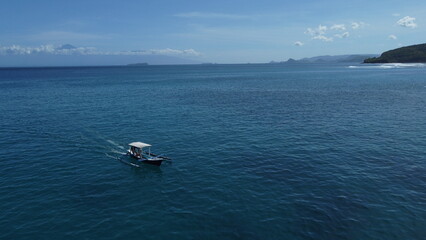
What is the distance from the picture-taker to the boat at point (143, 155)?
1720 inches

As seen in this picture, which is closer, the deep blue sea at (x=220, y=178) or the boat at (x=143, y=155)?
the deep blue sea at (x=220, y=178)

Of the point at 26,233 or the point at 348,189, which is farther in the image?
the point at 348,189

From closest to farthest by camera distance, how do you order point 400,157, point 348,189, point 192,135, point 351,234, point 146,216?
point 351,234 → point 146,216 → point 348,189 → point 400,157 → point 192,135

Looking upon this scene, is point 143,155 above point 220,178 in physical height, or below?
above

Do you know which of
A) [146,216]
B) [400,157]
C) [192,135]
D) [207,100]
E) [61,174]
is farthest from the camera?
[207,100]

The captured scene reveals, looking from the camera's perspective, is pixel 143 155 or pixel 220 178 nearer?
pixel 220 178

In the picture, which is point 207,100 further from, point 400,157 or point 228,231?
point 228,231

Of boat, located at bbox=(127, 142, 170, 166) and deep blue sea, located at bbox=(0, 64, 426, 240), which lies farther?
boat, located at bbox=(127, 142, 170, 166)

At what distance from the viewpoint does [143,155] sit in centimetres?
4766

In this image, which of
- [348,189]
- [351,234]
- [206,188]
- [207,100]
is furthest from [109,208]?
[207,100]

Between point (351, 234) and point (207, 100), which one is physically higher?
point (207, 100)

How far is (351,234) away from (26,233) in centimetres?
2986

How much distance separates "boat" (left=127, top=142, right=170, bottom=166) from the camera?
4369cm

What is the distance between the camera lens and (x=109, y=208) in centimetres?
3195
